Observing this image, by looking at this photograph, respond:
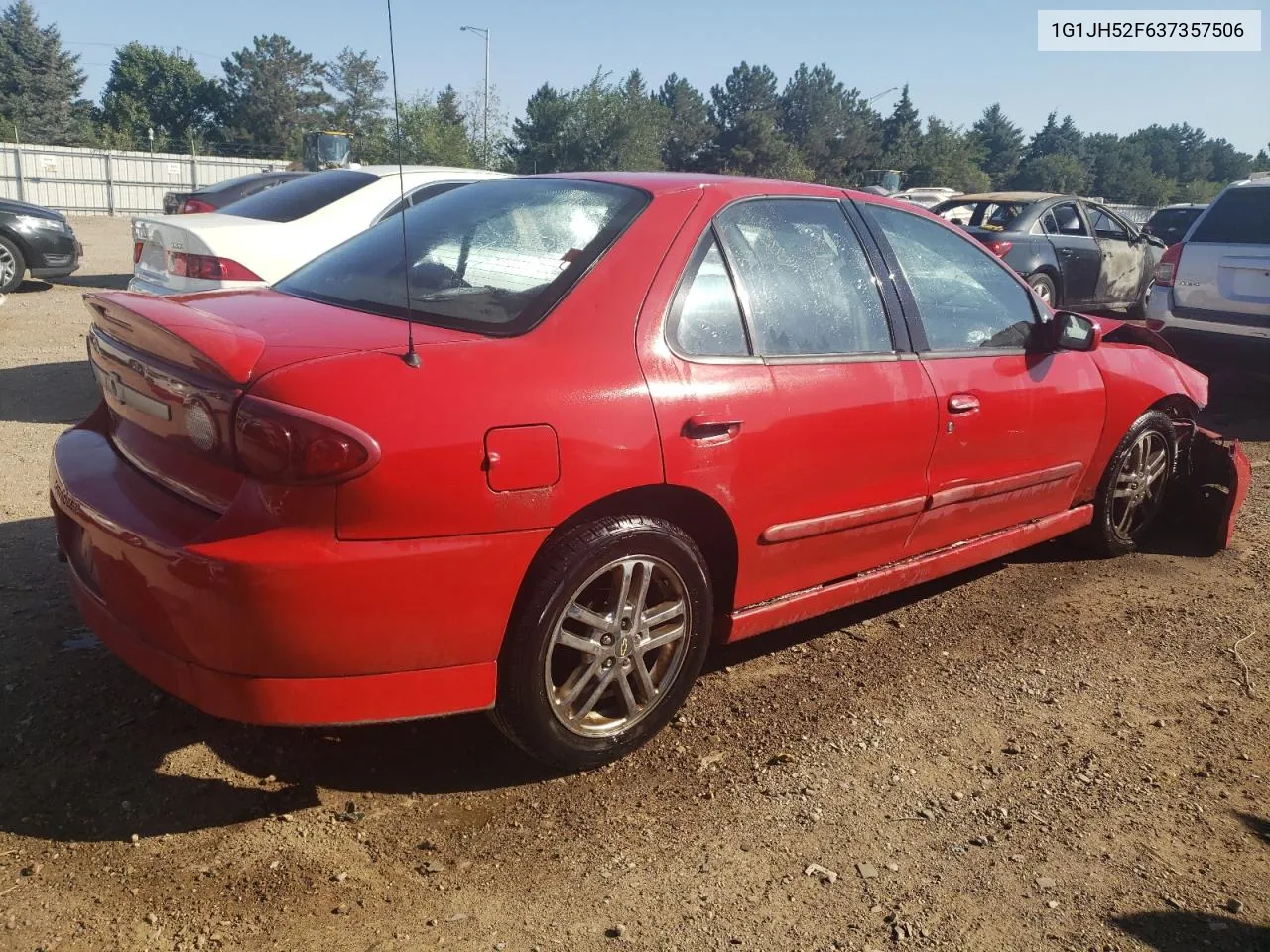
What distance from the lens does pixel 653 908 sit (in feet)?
7.99

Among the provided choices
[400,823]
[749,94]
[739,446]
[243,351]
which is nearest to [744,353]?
[739,446]

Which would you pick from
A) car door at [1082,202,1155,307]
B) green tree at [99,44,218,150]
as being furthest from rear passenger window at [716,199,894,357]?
green tree at [99,44,218,150]

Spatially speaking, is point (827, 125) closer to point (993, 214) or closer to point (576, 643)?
point (993, 214)

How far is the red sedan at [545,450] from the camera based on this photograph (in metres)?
2.41

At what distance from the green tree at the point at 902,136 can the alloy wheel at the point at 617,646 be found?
8119 cm

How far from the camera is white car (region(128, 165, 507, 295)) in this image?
6.37 metres

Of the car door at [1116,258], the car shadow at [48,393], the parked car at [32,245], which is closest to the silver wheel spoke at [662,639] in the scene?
the car shadow at [48,393]

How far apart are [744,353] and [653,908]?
1549mm

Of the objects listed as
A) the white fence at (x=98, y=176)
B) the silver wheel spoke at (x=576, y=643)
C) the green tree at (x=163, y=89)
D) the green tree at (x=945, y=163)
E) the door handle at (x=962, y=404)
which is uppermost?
the green tree at (x=163, y=89)

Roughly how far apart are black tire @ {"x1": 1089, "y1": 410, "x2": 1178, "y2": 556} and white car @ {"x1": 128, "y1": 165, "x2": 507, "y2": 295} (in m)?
3.59

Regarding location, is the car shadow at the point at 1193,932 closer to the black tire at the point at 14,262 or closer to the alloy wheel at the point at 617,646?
the alloy wheel at the point at 617,646

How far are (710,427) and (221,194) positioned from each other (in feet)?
35.8

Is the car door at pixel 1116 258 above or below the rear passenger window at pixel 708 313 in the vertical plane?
above

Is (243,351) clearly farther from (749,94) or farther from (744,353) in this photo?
(749,94)
